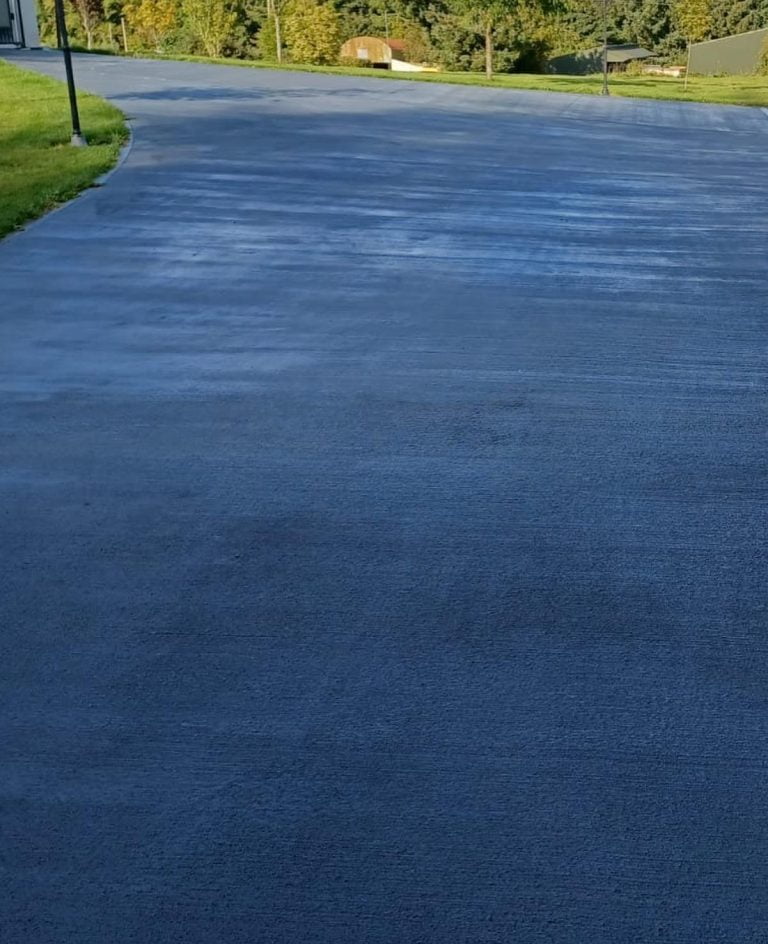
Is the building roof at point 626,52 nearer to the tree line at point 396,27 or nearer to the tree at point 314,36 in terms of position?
the tree line at point 396,27

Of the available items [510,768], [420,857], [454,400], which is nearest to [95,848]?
[420,857]

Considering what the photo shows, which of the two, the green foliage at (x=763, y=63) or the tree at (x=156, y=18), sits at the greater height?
the tree at (x=156, y=18)

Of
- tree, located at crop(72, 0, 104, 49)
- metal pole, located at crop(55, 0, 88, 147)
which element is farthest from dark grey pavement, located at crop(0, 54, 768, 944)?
tree, located at crop(72, 0, 104, 49)

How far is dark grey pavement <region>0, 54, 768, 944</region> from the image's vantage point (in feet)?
9.34

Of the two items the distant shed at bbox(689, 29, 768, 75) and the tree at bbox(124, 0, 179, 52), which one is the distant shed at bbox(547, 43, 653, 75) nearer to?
the distant shed at bbox(689, 29, 768, 75)

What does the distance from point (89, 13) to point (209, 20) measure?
39.9 feet

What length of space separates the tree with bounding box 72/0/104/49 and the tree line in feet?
0.20

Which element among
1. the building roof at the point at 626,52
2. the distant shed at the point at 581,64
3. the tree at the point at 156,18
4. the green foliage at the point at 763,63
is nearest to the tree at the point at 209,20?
the tree at the point at 156,18

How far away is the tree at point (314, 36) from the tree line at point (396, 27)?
37mm

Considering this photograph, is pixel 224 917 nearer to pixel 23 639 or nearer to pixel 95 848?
pixel 95 848

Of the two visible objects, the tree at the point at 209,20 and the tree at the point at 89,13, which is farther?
the tree at the point at 89,13

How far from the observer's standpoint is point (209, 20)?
44.6 meters

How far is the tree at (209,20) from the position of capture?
44.5 metres

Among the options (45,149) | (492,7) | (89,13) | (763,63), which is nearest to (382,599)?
(45,149)
